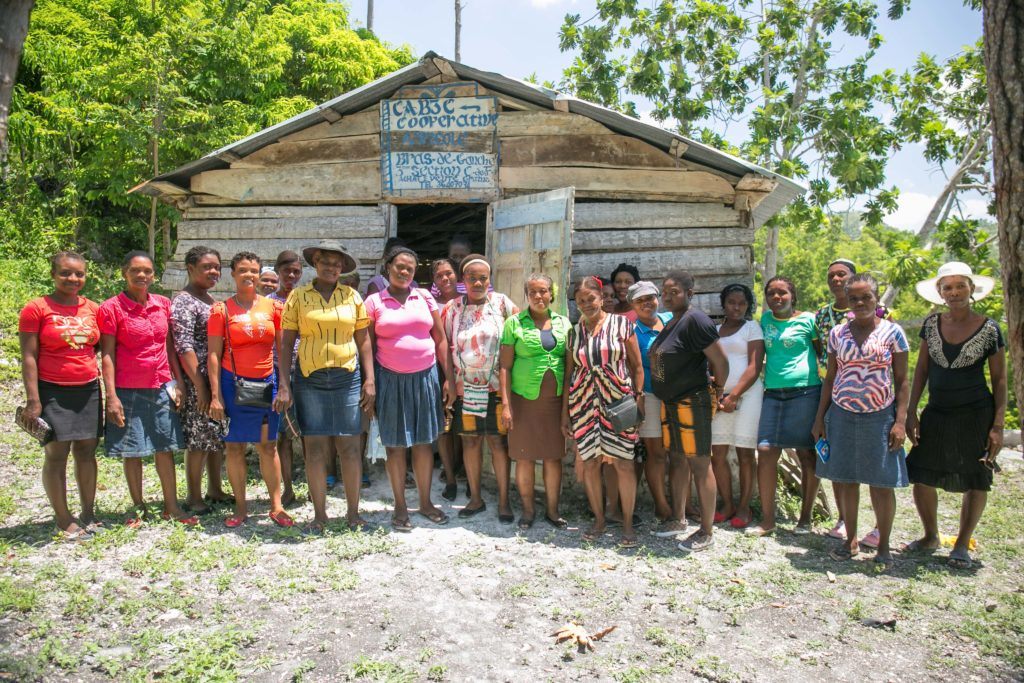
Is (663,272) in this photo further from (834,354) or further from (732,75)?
(732,75)

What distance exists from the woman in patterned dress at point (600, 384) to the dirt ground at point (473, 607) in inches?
21.5

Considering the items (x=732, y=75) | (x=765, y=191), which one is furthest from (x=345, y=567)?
(x=732, y=75)

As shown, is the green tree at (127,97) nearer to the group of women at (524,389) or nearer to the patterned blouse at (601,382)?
the group of women at (524,389)

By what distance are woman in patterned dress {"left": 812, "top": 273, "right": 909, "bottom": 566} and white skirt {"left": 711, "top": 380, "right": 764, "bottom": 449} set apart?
59 centimetres

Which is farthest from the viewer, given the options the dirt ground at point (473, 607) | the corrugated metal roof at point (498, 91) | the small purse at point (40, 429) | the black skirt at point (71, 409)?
the corrugated metal roof at point (498, 91)

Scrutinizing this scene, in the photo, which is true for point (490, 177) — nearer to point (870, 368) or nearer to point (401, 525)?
point (401, 525)

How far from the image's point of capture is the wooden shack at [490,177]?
658 centimetres

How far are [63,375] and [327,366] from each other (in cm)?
158

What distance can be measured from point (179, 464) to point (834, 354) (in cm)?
580

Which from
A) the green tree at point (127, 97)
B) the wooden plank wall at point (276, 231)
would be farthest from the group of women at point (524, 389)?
the green tree at point (127, 97)

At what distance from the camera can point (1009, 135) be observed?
2.36 meters

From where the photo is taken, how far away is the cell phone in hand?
192 inches

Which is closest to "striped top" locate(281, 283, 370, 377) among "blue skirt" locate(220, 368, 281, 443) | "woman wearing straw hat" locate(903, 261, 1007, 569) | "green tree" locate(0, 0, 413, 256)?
"blue skirt" locate(220, 368, 281, 443)

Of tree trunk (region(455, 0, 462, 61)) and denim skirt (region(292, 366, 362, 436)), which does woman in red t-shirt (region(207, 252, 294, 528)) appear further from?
tree trunk (region(455, 0, 462, 61))
